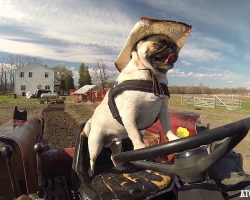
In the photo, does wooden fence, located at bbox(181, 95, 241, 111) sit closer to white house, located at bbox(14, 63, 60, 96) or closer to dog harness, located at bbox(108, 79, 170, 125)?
dog harness, located at bbox(108, 79, 170, 125)

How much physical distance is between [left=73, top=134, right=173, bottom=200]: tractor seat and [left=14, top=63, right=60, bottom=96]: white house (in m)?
82.3

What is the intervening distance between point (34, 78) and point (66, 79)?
29.6 ft

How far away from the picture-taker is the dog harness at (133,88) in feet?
7.23

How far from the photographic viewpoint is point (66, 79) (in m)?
90.5

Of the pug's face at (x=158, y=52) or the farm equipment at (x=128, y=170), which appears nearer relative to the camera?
the farm equipment at (x=128, y=170)

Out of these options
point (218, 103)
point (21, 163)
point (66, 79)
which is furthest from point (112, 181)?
point (66, 79)

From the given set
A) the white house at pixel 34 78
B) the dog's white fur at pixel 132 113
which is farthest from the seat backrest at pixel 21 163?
the white house at pixel 34 78

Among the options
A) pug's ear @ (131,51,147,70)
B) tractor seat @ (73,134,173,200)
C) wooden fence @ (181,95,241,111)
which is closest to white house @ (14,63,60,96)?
wooden fence @ (181,95,241,111)

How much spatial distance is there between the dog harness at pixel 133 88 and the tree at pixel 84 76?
272ft

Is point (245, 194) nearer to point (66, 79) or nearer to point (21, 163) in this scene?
point (21, 163)

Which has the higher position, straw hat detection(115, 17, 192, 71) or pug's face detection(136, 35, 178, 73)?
straw hat detection(115, 17, 192, 71)

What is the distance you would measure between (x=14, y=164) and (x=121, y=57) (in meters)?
0.98

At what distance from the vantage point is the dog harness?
2.21 metres

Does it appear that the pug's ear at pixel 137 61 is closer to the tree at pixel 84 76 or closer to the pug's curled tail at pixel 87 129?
the pug's curled tail at pixel 87 129
